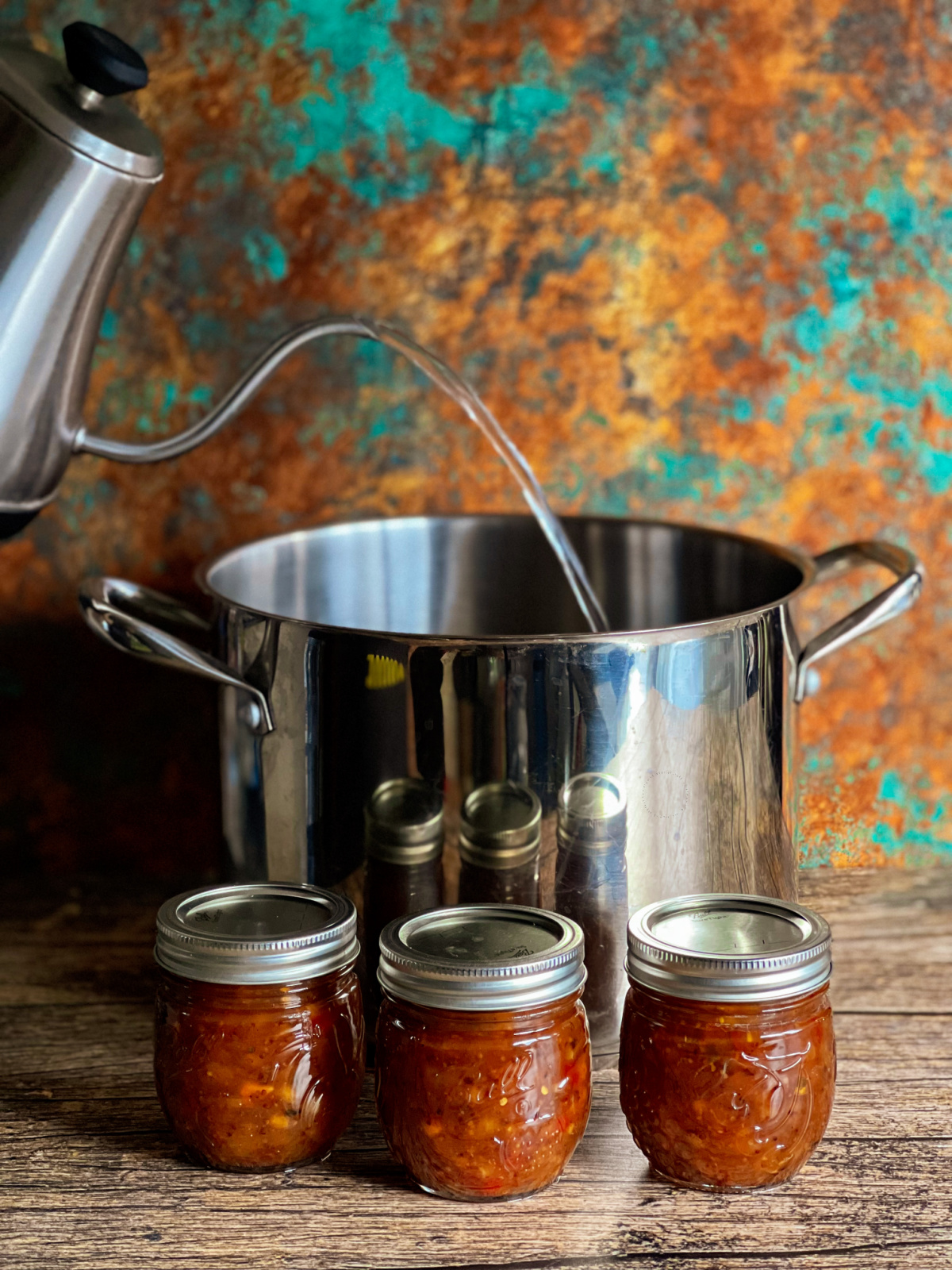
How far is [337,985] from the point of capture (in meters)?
0.62

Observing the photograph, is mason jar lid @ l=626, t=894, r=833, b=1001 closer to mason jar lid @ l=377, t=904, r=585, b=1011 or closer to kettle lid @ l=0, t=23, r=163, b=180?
mason jar lid @ l=377, t=904, r=585, b=1011

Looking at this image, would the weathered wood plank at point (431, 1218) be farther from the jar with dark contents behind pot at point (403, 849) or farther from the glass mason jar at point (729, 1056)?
the jar with dark contents behind pot at point (403, 849)

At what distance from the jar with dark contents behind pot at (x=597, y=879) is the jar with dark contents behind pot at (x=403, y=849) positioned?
6 cm

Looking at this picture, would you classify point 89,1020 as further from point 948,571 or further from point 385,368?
point 948,571

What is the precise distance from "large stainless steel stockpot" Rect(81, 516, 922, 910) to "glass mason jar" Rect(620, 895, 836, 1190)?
0.32ft

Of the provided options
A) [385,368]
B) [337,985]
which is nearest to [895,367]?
[385,368]

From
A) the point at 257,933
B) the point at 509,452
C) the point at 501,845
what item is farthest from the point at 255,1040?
the point at 509,452

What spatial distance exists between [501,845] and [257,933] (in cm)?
13

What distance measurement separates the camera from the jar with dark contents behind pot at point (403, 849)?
0.68 metres

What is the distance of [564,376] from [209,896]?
481 mm

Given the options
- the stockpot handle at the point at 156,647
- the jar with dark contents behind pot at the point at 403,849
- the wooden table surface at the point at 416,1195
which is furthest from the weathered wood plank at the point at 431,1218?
the stockpot handle at the point at 156,647

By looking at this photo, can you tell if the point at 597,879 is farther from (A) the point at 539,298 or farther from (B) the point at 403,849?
(A) the point at 539,298

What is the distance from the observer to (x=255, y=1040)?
590 mm

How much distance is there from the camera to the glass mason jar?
0.57m
